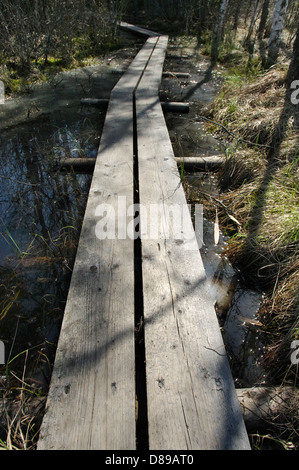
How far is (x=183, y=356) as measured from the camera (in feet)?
5.00

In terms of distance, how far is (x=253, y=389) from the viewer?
5.39 ft

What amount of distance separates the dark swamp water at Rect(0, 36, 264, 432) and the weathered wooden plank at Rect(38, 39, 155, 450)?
34 centimetres

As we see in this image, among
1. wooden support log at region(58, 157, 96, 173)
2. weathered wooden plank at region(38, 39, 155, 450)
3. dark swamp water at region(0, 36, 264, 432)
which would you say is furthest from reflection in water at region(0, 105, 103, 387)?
weathered wooden plank at region(38, 39, 155, 450)

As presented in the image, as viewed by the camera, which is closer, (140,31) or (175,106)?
(175,106)

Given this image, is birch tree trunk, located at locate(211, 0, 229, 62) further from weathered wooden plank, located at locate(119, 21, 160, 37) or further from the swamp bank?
the swamp bank

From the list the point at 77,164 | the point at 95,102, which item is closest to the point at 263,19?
the point at 95,102

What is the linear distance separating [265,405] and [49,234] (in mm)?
2097

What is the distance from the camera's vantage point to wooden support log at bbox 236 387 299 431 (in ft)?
5.03

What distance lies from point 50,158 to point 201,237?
7.24ft

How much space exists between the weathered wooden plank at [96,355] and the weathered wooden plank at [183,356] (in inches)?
4.4

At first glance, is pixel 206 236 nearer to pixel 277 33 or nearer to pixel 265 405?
pixel 265 405

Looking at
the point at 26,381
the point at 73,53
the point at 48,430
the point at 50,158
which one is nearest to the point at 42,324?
the point at 26,381

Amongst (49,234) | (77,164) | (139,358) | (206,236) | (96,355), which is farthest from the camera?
(77,164)
